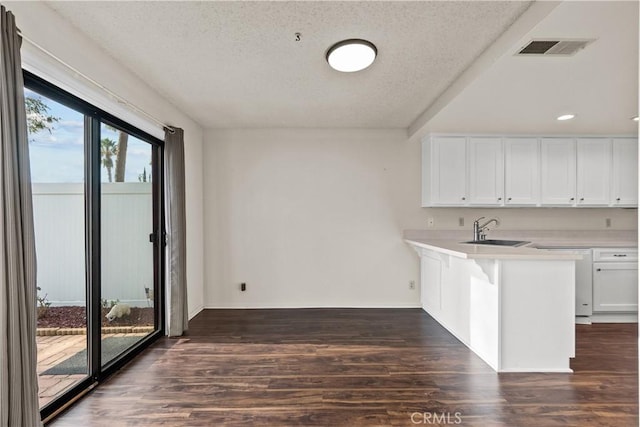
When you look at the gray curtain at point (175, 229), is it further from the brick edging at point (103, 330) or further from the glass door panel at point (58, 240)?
the glass door panel at point (58, 240)

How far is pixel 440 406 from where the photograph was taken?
1.98 meters

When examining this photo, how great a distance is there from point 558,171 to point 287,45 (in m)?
3.70

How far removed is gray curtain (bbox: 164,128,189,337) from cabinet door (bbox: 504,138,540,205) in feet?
12.5

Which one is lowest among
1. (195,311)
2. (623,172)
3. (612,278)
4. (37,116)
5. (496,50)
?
(195,311)

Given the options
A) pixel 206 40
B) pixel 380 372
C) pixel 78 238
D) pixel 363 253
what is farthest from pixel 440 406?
pixel 206 40

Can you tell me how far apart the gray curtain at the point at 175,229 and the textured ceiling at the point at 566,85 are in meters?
2.68

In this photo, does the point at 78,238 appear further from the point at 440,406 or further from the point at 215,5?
the point at 440,406

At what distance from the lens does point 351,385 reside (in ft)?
7.24

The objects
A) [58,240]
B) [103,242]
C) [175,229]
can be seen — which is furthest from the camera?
[175,229]

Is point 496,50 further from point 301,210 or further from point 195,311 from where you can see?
point 195,311

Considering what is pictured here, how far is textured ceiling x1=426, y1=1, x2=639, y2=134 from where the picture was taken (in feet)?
5.40

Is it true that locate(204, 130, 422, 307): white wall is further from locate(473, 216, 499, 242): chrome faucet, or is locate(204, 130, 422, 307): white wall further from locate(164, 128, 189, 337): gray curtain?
locate(164, 128, 189, 337): gray curtain

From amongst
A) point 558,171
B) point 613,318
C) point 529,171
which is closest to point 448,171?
point 529,171

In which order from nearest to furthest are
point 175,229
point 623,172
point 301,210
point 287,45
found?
point 287,45, point 175,229, point 623,172, point 301,210
